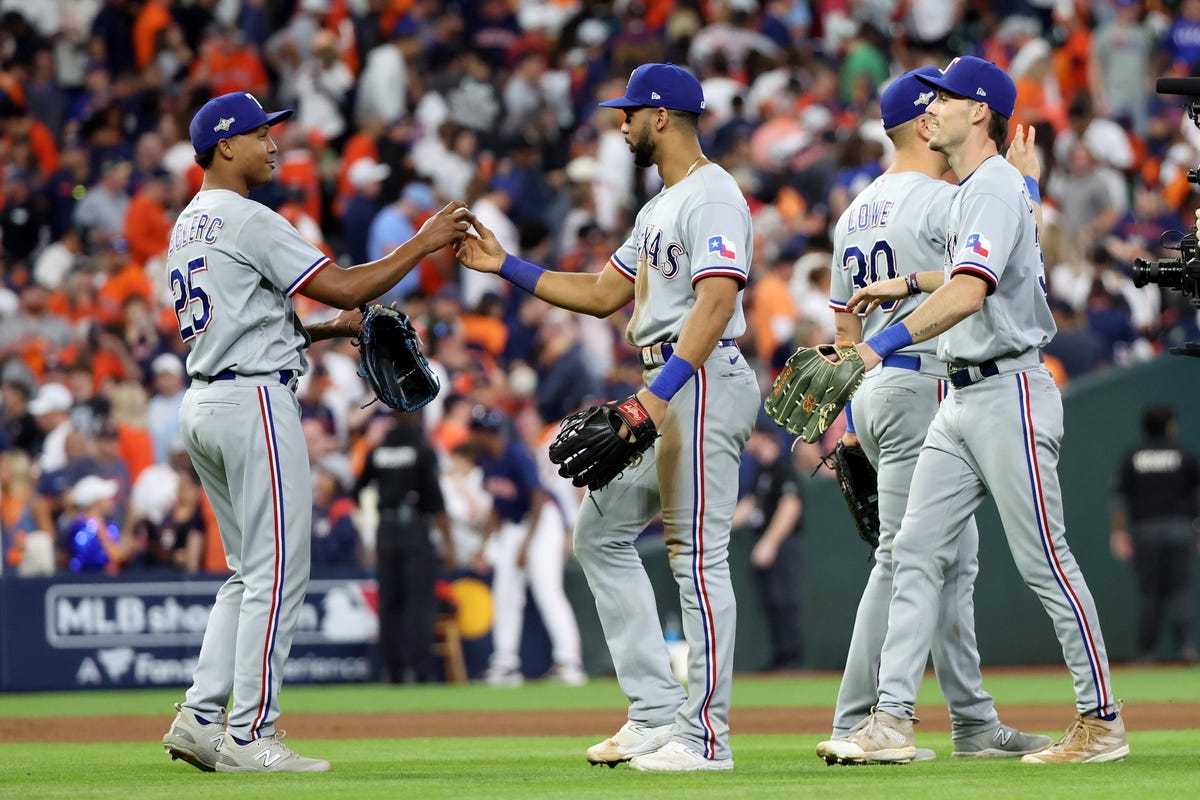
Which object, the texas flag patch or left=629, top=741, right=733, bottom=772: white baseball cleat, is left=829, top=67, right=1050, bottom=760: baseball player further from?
the texas flag patch

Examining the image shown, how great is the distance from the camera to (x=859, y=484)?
26.1 feet

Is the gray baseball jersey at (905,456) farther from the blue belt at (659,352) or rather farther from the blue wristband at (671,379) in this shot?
the blue wristband at (671,379)

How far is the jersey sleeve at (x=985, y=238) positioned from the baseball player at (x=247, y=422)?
201 centimetres

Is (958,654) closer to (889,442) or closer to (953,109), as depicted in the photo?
(889,442)

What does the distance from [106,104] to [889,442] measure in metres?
14.3

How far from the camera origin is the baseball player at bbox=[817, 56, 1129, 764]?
22.6 ft

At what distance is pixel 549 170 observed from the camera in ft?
65.6

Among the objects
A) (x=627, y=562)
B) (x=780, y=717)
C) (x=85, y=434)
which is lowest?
(x=780, y=717)

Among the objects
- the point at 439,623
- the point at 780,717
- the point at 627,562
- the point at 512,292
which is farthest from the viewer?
Answer: the point at 512,292

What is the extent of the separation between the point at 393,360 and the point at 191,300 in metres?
0.91

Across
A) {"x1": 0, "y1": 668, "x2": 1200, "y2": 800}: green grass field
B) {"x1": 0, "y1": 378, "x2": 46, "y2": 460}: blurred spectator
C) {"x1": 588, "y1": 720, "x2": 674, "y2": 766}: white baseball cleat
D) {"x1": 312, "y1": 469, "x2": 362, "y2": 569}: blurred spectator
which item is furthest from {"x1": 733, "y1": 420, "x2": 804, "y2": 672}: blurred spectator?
{"x1": 588, "y1": 720, "x2": 674, "y2": 766}: white baseball cleat

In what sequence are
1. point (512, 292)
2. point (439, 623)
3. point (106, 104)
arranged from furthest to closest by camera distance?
point (106, 104), point (512, 292), point (439, 623)

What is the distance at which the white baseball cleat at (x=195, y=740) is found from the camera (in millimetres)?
7051

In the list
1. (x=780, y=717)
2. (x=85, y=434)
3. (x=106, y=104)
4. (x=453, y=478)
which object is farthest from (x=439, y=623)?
(x=106, y=104)
